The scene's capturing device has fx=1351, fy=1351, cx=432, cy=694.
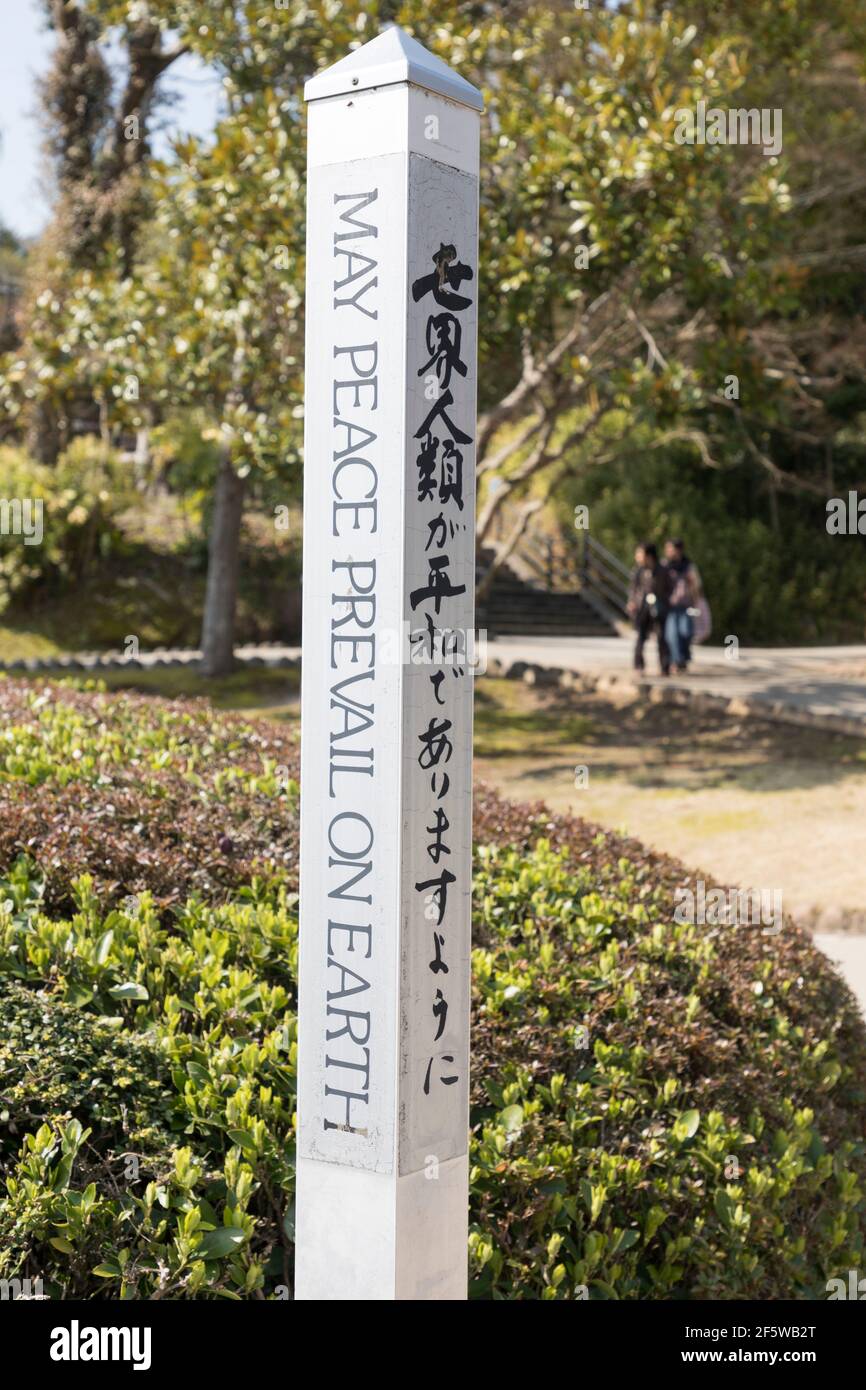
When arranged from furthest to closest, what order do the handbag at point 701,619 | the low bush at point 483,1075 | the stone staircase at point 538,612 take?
1. the stone staircase at point 538,612
2. the handbag at point 701,619
3. the low bush at point 483,1075

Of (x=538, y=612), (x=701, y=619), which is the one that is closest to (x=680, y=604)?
(x=701, y=619)

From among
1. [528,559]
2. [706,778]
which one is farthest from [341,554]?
[528,559]

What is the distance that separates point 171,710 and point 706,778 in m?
5.45

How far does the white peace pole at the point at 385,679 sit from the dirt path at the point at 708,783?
391 cm

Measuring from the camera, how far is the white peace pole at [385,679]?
7.41 ft

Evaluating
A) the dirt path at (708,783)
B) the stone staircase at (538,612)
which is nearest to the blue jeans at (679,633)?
the dirt path at (708,783)

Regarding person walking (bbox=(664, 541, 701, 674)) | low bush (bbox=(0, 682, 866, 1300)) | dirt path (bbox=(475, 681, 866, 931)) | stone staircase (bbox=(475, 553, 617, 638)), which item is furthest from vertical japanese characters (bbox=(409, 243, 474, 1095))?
stone staircase (bbox=(475, 553, 617, 638))

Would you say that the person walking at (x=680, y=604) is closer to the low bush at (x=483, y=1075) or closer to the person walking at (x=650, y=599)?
the person walking at (x=650, y=599)

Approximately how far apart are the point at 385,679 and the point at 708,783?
27.5 ft

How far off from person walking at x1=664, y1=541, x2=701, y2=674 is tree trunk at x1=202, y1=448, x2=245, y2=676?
4.87 meters

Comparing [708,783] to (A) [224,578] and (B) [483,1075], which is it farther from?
(B) [483,1075]

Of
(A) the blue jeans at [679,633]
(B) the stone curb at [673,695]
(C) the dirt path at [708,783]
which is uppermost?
(A) the blue jeans at [679,633]

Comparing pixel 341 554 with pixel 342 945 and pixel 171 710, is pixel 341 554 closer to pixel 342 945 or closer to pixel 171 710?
pixel 342 945

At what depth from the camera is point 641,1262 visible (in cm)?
320
